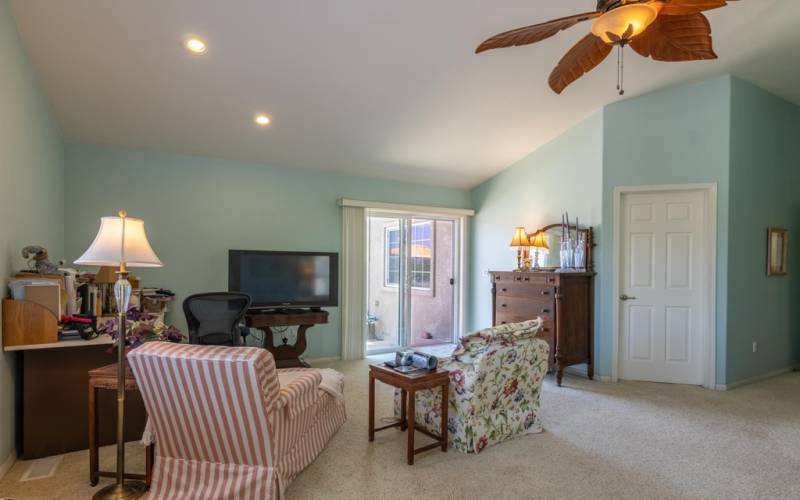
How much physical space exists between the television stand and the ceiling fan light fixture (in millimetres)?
3881

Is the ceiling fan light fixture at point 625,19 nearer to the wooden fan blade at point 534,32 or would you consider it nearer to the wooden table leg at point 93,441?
the wooden fan blade at point 534,32

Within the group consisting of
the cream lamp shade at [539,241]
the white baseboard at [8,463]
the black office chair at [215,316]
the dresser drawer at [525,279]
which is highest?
the cream lamp shade at [539,241]

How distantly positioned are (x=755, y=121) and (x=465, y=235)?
3528 millimetres

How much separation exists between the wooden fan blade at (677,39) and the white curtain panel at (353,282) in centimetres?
389

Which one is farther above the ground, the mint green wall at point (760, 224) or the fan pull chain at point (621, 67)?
the fan pull chain at point (621, 67)

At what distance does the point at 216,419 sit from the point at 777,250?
5.84 meters

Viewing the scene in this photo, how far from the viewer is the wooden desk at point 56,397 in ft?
9.38

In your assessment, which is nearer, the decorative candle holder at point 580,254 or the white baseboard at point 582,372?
the white baseboard at point 582,372

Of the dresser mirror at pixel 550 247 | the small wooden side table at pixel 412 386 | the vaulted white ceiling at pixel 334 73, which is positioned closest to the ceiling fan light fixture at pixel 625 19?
the vaulted white ceiling at pixel 334 73

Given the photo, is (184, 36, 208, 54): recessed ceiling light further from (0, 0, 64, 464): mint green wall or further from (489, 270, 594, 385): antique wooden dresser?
(489, 270, 594, 385): antique wooden dresser

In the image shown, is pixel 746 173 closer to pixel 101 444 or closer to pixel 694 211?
pixel 694 211

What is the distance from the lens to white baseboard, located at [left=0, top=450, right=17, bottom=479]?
2623mm

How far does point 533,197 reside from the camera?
5801 millimetres

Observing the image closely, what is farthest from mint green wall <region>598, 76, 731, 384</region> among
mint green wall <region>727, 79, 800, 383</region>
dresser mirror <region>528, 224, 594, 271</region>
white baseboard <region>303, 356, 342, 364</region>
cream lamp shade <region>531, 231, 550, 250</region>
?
white baseboard <region>303, 356, 342, 364</region>
